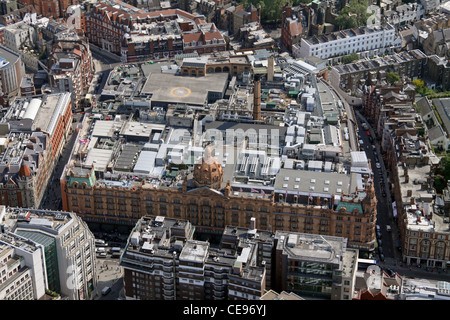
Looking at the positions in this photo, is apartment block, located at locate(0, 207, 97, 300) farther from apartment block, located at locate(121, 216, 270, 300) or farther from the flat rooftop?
the flat rooftop

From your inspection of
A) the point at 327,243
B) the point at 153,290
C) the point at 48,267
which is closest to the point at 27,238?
the point at 48,267

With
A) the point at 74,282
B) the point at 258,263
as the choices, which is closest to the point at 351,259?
the point at 258,263

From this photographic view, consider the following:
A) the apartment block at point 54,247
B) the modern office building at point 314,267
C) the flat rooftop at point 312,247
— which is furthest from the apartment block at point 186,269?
the apartment block at point 54,247

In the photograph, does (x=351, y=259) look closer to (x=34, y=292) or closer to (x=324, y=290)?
(x=324, y=290)

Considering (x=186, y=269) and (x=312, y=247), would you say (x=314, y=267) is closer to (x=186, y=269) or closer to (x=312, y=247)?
(x=312, y=247)

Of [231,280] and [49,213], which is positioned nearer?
[231,280]

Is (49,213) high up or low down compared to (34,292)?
up

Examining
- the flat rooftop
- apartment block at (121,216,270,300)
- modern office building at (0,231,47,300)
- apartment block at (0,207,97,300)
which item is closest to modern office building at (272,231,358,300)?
the flat rooftop

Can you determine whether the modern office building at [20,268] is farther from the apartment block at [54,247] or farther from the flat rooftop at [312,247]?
the flat rooftop at [312,247]

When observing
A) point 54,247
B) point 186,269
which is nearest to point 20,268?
point 54,247
